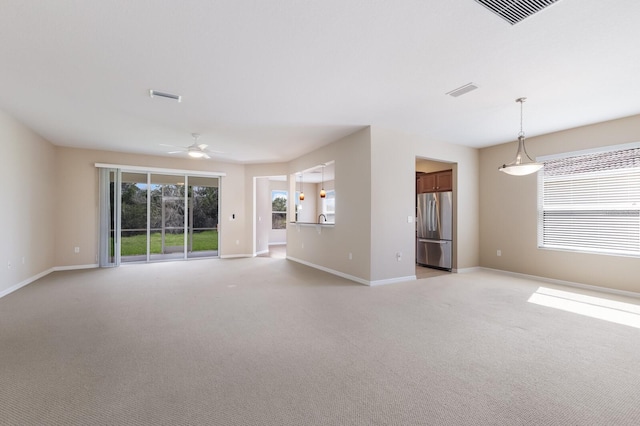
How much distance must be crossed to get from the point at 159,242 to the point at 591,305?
871cm

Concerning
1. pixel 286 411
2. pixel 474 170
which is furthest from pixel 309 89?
pixel 474 170

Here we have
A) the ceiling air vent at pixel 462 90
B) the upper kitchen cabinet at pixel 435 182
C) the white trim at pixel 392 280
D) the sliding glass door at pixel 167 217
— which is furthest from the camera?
the sliding glass door at pixel 167 217

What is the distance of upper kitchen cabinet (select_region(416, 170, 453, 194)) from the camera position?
21.1ft

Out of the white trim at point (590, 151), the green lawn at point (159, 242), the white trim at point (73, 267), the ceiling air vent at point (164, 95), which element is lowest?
→ the white trim at point (73, 267)

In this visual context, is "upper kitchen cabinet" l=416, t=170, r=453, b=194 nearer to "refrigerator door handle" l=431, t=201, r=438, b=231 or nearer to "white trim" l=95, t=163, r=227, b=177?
"refrigerator door handle" l=431, t=201, r=438, b=231

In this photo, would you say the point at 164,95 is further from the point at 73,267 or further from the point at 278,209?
the point at 278,209

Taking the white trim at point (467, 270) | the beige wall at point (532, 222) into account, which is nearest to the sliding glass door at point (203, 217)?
the white trim at point (467, 270)

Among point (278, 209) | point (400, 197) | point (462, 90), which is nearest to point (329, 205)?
point (278, 209)

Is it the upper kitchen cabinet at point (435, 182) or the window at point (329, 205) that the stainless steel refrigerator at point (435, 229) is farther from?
the window at point (329, 205)

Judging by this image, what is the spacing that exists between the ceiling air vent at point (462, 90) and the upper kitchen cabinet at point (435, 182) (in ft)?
9.84

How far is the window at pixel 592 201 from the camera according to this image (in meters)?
4.48

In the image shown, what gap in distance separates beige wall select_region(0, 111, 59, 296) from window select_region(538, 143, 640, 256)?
904cm

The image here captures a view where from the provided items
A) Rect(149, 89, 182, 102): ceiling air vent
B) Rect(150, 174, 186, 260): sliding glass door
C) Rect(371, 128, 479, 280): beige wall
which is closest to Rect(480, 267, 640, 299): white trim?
Rect(371, 128, 479, 280): beige wall

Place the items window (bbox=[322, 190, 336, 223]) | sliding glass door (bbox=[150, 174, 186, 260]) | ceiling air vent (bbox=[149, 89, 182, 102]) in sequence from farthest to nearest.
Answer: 1. window (bbox=[322, 190, 336, 223])
2. sliding glass door (bbox=[150, 174, 186, 260])
3. ceiling air vent (bbox=[149, 89, 182, 102])
